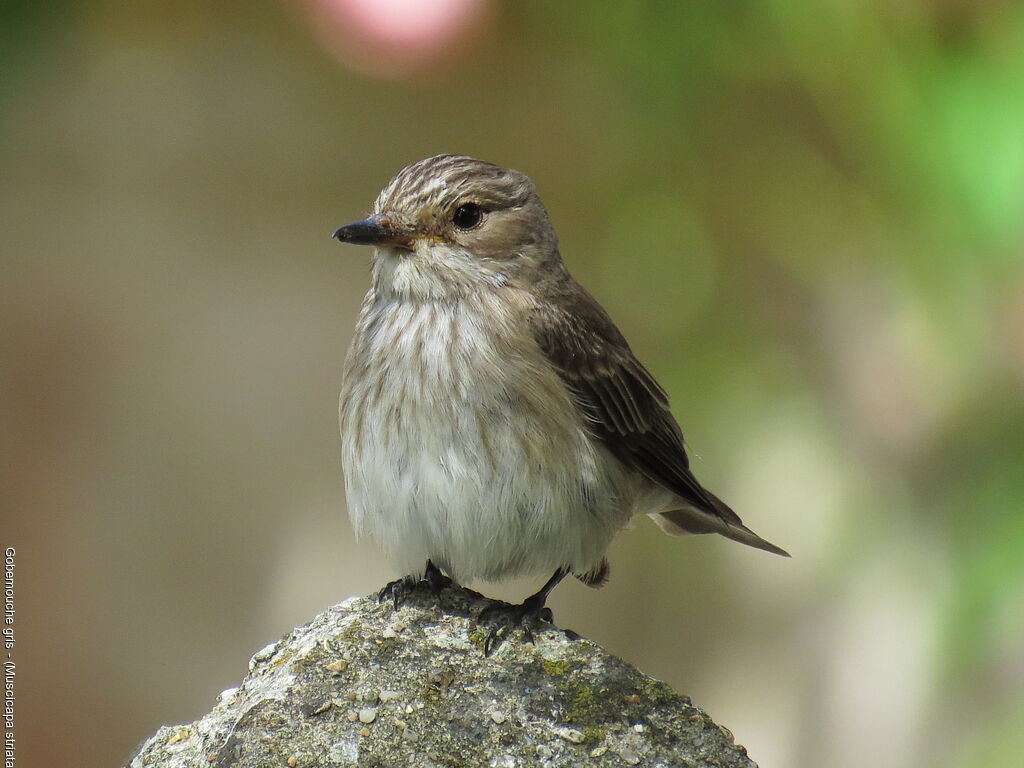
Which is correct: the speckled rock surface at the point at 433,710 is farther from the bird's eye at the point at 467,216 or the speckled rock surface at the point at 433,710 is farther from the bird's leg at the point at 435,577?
the bird's eye at the point at 467,216

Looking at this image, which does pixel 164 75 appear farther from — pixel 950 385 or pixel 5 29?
pixel 950 385

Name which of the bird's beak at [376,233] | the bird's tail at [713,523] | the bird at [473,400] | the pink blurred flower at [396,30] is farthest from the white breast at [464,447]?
the pink blurred flower at [396,30]

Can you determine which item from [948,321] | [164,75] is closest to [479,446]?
[948,321]

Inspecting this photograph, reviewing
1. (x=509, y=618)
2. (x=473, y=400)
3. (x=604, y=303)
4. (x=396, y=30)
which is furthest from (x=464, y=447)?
(x=604, y=303)

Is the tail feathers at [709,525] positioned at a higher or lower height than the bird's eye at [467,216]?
lower

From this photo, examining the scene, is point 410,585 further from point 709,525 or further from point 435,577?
point 709,525

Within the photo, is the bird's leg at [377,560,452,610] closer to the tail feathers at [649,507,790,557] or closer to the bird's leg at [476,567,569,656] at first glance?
the bird's leg at [476,567,569,656]

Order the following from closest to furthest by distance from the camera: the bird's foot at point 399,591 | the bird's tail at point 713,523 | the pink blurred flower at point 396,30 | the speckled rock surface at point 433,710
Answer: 1. the speckled rock surface at point 433,710
2. the bird's foot at point 399,591
3. the bird's tail at point 713,523
4. the pink blurred flower at point 396,30
